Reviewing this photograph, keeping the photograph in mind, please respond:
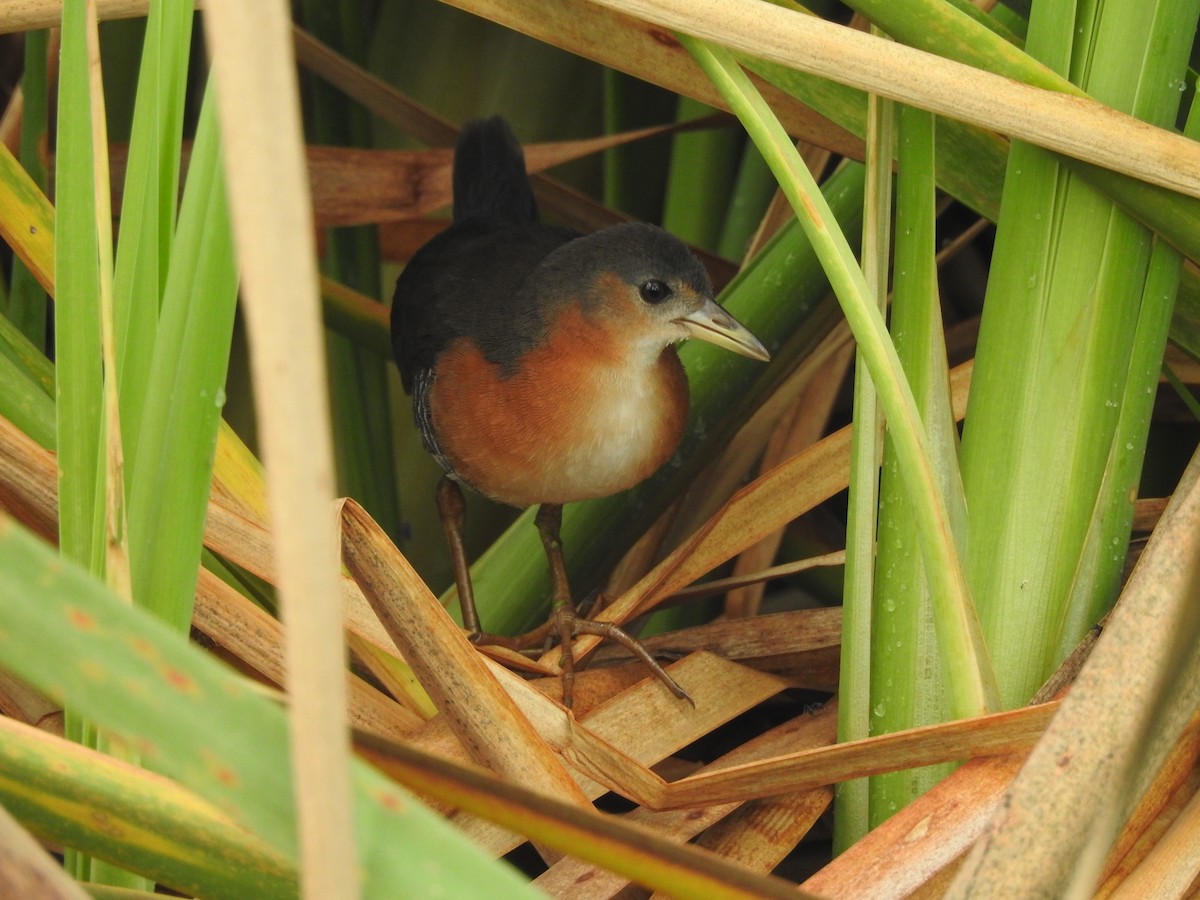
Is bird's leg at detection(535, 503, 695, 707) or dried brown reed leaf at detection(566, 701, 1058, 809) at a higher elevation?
bird's leg at detection(535, 503, 695, 707)

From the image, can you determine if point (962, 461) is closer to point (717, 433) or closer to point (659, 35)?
point (659, 35)

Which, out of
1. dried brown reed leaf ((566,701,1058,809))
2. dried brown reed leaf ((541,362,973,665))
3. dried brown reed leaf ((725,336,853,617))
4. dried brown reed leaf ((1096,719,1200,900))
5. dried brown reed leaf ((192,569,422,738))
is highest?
dried brown reed leaf ((725,336,853,617))

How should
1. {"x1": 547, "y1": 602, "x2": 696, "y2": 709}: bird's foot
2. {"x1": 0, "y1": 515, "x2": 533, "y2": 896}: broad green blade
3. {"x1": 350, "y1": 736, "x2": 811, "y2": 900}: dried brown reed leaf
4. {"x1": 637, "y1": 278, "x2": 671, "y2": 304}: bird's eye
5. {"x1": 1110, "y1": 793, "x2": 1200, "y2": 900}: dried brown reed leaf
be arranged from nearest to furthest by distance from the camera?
{"x1": 0, "y1": 515, "x2": 533, "y2": 896}: broad green blade → {"x1": 350, "y1": 736, "x2": 811, "y2": 900}: dried brown reed leaf → {"x1": 1110, "y1": 793, "x2": 1200, "y2": 900}: dried brown reed leaf → {"x1": 547, "y1": 602, "x2": 696, "y2": 709}: bird's foot → {"x1": 637, "y1": 278, "x2": 671, "y2": 304}: bird's eye

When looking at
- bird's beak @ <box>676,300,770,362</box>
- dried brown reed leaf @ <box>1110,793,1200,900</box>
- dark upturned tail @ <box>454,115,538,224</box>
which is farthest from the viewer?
dark upturned tail @ <box>454,115,538,224</box>

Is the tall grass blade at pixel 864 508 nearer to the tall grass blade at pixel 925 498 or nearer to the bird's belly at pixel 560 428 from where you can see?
the tall grass blade at pixel 925 498

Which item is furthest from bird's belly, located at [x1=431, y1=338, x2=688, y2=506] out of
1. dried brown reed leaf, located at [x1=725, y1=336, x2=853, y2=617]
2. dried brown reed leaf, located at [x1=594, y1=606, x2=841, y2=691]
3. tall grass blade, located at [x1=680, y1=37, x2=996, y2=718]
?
tall grass blade, located at [x1=680, y1=37, x2=996, y2=718]

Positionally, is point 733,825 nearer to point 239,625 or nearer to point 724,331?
point 239,625

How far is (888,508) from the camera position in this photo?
49.1 inches

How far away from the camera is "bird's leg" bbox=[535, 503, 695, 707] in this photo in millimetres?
1544

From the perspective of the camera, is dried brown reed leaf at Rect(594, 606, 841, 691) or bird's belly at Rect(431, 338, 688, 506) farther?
bird's belly at Rect(431, 338, 688, 506)

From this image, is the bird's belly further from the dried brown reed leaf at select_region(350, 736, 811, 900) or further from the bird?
the dried brown reed leaf at select_region(350, 736, 811, 900)

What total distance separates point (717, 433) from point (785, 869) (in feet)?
2.30

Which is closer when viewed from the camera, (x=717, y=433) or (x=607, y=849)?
(x=607, y=849)

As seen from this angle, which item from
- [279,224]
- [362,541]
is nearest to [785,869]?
[362,541]
